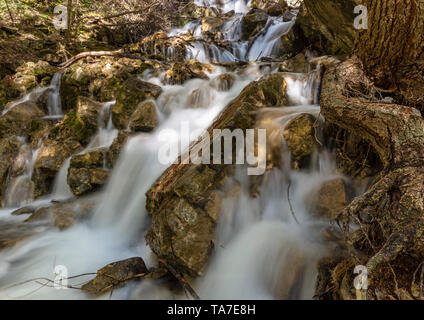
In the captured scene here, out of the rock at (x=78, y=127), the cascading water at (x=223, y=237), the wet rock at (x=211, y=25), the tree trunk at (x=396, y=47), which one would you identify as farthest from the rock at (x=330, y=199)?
the wet rock at (x=211, y=25)

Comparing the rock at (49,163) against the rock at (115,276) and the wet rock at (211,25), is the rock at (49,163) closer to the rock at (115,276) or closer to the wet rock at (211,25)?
the rock at (115,276)

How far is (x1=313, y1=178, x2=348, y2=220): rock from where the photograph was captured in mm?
2727

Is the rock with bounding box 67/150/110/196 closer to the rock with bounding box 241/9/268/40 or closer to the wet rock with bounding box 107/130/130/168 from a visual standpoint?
the wet rock with bounding box 107/130/130/168

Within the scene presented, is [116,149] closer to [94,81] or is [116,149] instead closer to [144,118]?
[144,118]

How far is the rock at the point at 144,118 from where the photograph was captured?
5047 mm

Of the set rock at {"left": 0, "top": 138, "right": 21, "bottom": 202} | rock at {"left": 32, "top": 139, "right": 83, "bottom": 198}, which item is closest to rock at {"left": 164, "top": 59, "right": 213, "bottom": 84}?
rock at {"left": 32, "top": 139, "right": 83, "bottom": 198}

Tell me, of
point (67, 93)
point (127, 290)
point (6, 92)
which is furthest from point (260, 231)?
point (6, 92)

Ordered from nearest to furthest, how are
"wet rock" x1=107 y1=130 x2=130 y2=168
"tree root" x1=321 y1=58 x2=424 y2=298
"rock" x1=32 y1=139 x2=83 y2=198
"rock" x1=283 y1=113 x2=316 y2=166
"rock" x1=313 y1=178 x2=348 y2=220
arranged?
"tree root" x1=321 y1=58 x2=424 y2=298 < "rock" x1=313 y1=178 x2=348 y2=220 < "rock" x1=283 y1=113 x2=316 y2=166 < "wet rock" x1=107 y1=130 x2=130 y2=168 < "rock" x1=32 y1=139 x2=83 y2=198

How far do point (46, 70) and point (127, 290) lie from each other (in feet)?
25.6

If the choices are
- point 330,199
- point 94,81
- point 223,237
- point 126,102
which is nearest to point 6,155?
A: point 126,102

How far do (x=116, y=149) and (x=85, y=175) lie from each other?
716mm

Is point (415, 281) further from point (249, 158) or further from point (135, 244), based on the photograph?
point (135, 244)

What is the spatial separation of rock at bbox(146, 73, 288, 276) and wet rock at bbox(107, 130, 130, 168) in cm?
184
